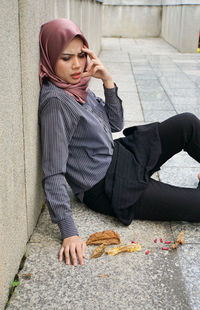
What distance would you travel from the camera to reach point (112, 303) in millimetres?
2066

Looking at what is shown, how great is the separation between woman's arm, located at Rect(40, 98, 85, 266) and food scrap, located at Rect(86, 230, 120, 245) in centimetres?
13

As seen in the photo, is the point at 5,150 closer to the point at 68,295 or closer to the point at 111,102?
the point at 68,295

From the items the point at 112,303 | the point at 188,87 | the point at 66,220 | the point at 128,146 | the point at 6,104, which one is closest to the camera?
the point at 6,104

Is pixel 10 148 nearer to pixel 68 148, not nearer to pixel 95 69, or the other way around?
pixel 68 148

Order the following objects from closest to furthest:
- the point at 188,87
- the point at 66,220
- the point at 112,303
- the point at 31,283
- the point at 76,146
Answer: the point at 112,303, the point at 31,283, the point at 66,220, the point at 76,146, the point at 188,87

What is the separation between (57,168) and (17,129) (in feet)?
1.42

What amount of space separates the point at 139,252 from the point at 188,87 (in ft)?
17.4

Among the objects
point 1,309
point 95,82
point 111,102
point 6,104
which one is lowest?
point 95,82

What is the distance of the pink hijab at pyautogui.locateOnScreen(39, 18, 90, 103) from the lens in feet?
8.20

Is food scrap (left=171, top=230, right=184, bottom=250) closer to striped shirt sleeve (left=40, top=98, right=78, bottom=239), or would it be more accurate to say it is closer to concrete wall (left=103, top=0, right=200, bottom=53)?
striped shirt sleeve (left=40, top=98, right=78, bottom=239)

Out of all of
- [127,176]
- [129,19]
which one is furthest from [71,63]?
[129,19]

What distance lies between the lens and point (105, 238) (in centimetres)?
261

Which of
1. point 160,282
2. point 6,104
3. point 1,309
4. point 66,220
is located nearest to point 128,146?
point 66,220

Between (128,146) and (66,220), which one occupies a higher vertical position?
(128,146)
